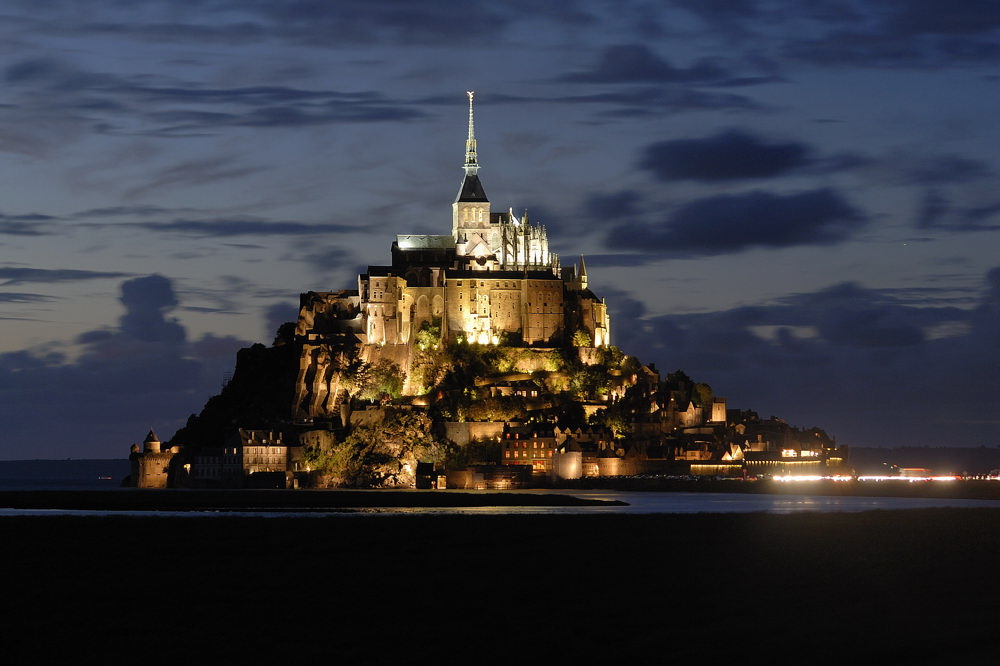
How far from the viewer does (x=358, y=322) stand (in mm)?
152000

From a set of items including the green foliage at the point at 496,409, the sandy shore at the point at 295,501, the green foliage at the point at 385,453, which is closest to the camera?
the sandy shore at the point at 295,501

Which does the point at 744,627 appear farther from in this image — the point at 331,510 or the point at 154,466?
the point at 154,466

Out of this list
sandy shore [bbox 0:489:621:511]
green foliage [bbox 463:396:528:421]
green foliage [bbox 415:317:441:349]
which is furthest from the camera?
green foliage [bbox 415:317:441:349]

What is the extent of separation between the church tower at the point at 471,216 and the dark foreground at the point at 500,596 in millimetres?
104958

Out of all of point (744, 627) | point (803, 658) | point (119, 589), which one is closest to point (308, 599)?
point (119, 589)

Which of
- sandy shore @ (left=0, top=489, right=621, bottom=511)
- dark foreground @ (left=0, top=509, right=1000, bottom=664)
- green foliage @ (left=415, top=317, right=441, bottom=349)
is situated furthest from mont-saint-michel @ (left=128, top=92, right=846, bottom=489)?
dark foreground @ (left=0, top=509, right=1000, bottom=664)

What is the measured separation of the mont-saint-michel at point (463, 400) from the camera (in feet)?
438

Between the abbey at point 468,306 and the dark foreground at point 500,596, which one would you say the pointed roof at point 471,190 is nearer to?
the abbey at point 468,306

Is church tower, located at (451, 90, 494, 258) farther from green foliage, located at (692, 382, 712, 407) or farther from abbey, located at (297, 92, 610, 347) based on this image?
green foliage, located at (692, 382, 712, 407)

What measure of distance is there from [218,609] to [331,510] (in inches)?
2086

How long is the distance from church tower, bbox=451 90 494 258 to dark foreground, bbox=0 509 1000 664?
105 meters

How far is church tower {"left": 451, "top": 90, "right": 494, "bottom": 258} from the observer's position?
164875 millimetres

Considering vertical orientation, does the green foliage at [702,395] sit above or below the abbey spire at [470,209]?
below

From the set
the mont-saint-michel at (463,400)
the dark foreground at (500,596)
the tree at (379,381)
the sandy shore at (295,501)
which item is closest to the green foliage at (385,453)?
the mont-saint-michel at (463,400)
